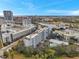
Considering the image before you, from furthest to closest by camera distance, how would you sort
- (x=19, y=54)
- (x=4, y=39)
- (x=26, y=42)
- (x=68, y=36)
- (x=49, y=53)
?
(x=68, y=36) → (x=4, y=39) → (x=26, y=42) → (x=19, y=54) → (x=49, y=53)

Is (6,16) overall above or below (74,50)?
above

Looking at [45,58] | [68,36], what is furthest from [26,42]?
[68,36]

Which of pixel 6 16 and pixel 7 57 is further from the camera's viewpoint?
pixel 6 16

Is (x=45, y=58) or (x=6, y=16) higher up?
(x=6, y=16)

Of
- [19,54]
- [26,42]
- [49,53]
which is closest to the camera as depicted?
[49,53]

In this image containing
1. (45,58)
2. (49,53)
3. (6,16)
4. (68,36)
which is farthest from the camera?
(6,16)

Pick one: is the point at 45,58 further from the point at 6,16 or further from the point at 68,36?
the point at 6,16

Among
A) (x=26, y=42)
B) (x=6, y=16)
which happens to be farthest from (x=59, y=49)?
(x=6, y=16)

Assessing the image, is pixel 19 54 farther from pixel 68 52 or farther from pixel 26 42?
pixel 68 52

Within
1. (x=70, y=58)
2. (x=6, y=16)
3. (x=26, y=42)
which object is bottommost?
(x=70, y=58)
